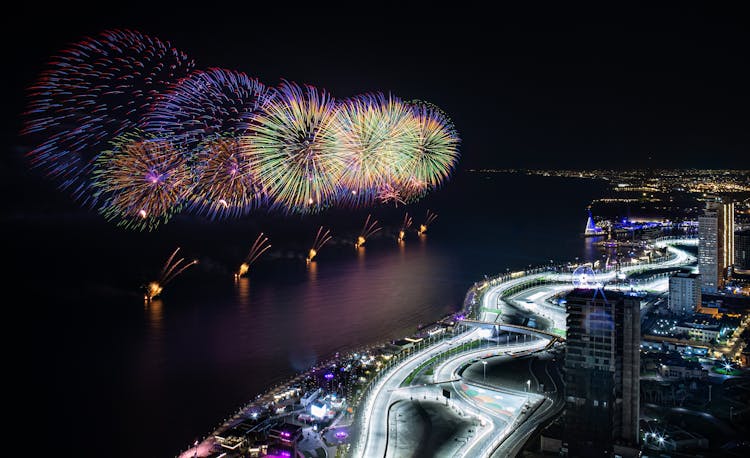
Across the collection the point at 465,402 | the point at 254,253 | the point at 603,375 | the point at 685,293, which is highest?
the point at 254,253

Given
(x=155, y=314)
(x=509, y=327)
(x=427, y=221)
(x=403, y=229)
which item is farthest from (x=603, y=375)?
(x=427, y=221)

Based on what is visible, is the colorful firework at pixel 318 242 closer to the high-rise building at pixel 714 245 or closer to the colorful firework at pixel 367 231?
the colorful firework at pixel 367 231

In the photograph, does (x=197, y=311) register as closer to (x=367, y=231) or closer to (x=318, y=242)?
(x=318, y=242)

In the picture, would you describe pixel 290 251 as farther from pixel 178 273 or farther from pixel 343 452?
pixel 343 452

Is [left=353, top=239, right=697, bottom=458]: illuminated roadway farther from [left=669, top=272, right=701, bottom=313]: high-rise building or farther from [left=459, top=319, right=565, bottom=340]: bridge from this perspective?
[left=669, top=272, right=701, bottom=313]: high-rise building

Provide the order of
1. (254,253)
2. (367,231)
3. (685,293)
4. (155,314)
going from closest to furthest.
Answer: (685,293) → (155,314) → (254,253) → (367,231)

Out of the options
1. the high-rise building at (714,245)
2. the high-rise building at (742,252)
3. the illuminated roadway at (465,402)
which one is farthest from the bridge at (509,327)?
the high-rise building at (742,252)

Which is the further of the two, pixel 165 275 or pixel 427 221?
pixel 427 221

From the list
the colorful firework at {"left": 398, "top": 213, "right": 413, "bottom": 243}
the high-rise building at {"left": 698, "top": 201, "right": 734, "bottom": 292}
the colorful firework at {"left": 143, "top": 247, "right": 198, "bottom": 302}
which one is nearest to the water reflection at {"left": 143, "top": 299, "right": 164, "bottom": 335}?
the colorful firework at {"left": 143, "top": 247, "right": 198, "bottom": 302}

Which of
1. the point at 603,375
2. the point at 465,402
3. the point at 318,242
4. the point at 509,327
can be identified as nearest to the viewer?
the point at 603,375
